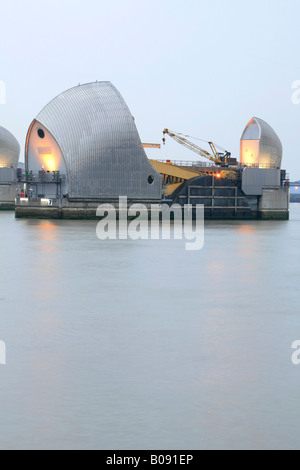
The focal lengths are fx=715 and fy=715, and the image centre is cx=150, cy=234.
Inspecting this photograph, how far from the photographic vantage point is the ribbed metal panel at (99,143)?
63438 millimetres

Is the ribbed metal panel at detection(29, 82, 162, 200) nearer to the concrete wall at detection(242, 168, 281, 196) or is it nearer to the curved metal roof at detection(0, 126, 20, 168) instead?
the concrete wall at detection(242, 168, 281, 196)

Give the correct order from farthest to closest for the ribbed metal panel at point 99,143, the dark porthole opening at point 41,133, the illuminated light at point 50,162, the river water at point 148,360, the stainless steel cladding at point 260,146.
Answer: the stainless steel cladding at point 260,146
the illuminated light at point 50,162
the dark porthole opening at point 41,133
the ribbed metal panel at point 99,143
the river water at point 148,360

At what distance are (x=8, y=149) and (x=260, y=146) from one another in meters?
34.2

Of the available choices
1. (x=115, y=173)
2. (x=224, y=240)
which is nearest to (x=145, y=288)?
(x=224, y=240)

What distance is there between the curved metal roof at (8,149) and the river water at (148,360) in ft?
225

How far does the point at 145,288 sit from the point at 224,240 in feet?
64.5

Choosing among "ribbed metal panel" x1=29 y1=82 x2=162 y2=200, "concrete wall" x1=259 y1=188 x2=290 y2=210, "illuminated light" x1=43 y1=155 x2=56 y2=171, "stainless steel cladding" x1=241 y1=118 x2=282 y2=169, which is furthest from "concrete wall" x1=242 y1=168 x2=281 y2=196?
"illuminated light" x1=43 y1=155 x2=56 y2=171

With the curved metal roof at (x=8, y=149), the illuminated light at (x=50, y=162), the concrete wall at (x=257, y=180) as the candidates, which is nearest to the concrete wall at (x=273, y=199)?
the concrete wall at (x=257, y=180)

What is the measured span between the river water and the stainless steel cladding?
163 feet

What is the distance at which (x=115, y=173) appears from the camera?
65.1m

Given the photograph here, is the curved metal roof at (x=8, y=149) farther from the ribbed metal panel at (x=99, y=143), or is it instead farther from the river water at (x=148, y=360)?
the river water at (x=148, y=360)

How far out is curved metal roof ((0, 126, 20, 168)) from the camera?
88125 mm

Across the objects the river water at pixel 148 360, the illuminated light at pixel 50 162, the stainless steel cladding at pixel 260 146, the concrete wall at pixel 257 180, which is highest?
the stainless steel cladding at pixel 260 146
